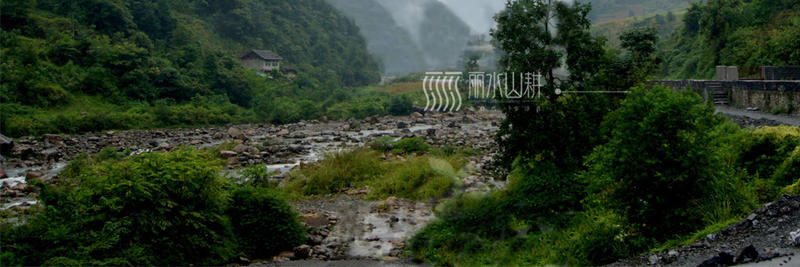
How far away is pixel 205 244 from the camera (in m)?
8.09

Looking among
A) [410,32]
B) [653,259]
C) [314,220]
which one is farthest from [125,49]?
[410,32]

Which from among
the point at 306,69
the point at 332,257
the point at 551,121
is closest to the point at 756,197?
the point at 551,121

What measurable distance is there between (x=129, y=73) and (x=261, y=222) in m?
29.5

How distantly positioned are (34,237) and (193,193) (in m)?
2.02

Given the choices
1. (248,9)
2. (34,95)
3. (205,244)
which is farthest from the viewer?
(248,9)

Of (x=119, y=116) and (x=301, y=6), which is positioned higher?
(x=301, y=6)

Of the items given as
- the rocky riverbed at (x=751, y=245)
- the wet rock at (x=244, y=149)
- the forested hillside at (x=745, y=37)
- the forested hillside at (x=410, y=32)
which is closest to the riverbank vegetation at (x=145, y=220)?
the rocky riverbed at (x=751, y=245)

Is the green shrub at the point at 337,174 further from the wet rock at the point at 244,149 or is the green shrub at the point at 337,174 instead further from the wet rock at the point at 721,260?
the wet rock at the point at 721,260

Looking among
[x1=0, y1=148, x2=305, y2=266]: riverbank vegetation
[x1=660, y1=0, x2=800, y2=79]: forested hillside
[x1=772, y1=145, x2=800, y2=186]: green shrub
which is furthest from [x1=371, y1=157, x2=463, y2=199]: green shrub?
[x1=660, y1=0, x2=800, y2=79]: forested hillside

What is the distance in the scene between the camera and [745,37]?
76.9 ft

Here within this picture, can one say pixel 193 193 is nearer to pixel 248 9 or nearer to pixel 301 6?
pixel 248 9

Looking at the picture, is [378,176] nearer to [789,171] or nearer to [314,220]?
[314,220]

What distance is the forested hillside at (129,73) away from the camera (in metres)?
28.5

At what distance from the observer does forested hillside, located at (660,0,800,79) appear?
61.3 feet
